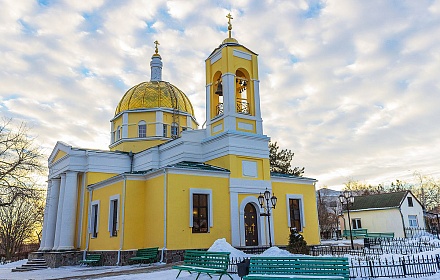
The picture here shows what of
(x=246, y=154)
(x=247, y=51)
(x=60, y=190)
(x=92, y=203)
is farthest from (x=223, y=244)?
(x=60, y=190)

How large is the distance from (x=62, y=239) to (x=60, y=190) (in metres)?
3.25

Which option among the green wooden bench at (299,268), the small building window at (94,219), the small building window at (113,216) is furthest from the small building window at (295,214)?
the green wooden bench at (299,268)

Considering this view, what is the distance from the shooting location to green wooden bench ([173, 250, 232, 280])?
9.94 meters

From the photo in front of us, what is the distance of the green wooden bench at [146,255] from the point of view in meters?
16.4

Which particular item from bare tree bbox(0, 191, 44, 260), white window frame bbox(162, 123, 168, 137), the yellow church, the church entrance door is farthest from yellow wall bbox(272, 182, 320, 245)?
bare tree bbox(0, 191, 44, 260)

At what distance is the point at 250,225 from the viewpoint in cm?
1969

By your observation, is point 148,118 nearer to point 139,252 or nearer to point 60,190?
point 60,190

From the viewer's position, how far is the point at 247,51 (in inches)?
875

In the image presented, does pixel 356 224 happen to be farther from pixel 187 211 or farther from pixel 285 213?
pixel 187 211

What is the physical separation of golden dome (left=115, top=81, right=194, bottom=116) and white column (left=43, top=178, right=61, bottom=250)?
23.6 ft

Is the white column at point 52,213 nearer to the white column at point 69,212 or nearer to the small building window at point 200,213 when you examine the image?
the white column at point 69,212

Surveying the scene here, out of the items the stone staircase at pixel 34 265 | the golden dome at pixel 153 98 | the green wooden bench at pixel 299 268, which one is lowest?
the stone staircase at pixel 34 265

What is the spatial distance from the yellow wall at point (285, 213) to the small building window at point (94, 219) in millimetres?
9951

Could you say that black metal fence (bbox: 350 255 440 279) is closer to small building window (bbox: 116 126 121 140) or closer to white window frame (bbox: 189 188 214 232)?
white window frame (bbox: 189 188 214 232)
